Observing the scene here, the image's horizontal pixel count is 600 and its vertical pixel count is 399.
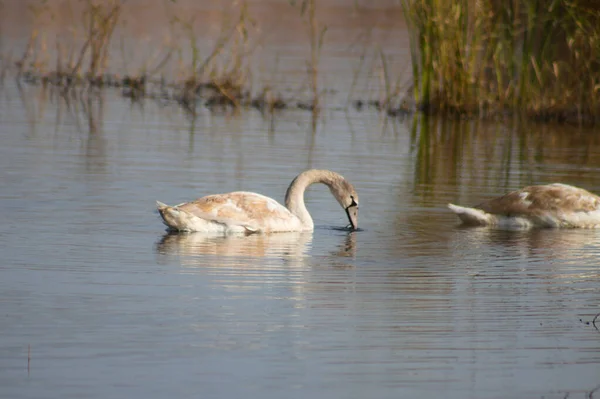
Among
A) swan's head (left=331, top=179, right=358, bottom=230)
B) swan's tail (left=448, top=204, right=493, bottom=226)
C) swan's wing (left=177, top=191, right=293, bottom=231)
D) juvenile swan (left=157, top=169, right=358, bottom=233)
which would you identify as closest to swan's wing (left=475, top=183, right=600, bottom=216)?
swan's tail (left=448, top=204, right=493, bottom=226)

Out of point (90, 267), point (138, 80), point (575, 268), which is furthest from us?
point (138, 80)

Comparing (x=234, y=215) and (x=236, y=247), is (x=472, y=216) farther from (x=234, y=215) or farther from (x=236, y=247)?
(x=236, y=247)

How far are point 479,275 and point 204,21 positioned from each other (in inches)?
1186

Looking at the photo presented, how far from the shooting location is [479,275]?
30.7ft

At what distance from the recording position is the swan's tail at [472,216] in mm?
11891

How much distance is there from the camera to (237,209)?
435 inches

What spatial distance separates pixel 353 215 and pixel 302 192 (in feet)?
1.57

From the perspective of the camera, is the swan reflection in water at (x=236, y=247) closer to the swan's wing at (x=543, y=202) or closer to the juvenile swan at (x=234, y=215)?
the juvenile swan at (x=234, y=215)

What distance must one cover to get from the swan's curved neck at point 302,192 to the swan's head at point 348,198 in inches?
5.2

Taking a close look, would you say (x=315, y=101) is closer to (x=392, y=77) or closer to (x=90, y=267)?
(x=392, y=77)

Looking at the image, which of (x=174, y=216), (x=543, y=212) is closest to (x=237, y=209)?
(x=174, y=216)

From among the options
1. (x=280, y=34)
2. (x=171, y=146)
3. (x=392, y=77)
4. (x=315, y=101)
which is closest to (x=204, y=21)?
(x=280, y=34)

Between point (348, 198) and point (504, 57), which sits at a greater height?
point (504, 57)

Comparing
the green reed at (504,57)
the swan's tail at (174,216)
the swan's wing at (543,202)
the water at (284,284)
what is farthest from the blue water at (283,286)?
the green reed at (504,57)
